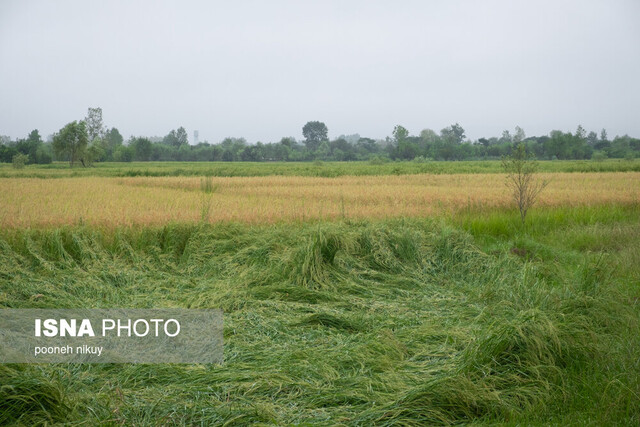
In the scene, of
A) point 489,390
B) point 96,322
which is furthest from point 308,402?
point 96,322

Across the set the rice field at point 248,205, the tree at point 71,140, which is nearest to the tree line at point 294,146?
the tree at point 71,140

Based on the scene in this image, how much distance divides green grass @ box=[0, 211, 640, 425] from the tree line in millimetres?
18180

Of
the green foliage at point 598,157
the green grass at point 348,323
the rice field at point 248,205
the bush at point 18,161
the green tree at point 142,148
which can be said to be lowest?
the green grass at point 348,323

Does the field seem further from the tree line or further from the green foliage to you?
the green foliage

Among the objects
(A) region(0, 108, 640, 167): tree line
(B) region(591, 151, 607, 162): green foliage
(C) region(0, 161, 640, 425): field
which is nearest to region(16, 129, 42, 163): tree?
(A) region(0, 108, 640, 167): tree line

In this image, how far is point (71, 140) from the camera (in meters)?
21.8

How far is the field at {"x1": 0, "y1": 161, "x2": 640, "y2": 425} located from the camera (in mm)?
2670

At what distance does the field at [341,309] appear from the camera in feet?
8.76

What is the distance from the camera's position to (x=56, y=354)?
3.34 m

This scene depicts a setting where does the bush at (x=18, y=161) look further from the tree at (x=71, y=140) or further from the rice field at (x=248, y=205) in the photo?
the rice field at (x=248, y=205)

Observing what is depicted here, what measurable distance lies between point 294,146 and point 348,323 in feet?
194

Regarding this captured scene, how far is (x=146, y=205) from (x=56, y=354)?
6.36 metres

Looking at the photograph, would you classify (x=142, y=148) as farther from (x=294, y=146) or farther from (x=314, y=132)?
(x=314, y=132)

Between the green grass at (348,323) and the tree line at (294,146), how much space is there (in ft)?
59.6
